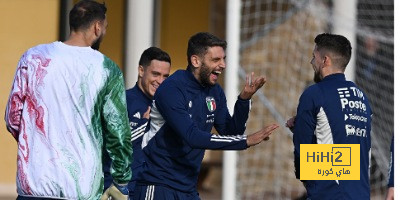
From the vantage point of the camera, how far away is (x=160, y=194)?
686 cm

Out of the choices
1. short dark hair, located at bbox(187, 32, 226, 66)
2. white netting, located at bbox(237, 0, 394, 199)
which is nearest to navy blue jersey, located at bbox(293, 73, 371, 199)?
short dark hair, located at bbox(187, 32, 226, 66)

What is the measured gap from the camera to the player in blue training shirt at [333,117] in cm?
630

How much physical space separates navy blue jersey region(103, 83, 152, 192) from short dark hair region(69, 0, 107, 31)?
2.00 m

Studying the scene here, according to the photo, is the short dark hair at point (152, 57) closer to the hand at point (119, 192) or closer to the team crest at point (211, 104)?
the team crest at point (211, 104)

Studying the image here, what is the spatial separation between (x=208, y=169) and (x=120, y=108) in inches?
342

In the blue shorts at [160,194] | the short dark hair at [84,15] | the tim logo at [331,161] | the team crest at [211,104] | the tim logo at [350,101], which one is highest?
the short dark hair at [84,15]

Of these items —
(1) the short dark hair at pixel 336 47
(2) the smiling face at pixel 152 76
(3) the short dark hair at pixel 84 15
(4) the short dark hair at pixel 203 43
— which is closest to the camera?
(3) the short dark hair at pixel 84 15

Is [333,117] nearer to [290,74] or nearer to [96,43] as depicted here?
[96,43]

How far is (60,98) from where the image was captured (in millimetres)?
5539

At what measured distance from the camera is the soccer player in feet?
18.1

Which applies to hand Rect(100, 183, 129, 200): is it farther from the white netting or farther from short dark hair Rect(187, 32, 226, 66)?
the white netting

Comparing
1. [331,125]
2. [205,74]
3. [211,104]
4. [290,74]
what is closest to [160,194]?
[211,104]

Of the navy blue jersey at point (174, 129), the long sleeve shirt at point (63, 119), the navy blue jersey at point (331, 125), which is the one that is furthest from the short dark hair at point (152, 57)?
the long sleeve shirt at point (63, 119)
